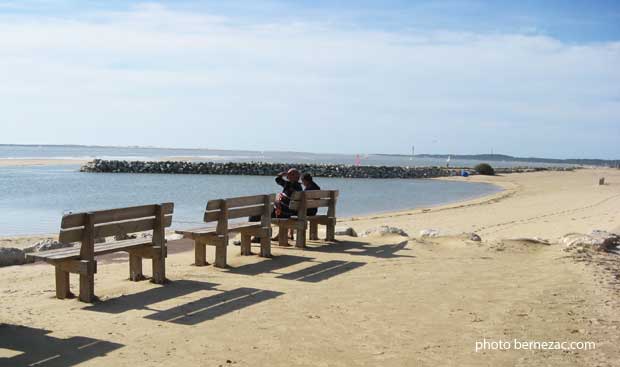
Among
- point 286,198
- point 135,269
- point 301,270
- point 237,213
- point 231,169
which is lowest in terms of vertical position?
point 231,169

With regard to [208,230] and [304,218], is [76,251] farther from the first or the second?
[304,218]

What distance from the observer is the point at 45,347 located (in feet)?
18.0

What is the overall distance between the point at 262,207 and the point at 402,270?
8.32ft

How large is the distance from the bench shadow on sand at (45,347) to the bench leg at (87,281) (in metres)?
1.06

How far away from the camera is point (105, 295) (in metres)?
7.48

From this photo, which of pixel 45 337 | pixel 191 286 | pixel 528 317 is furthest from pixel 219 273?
pixel 528 317

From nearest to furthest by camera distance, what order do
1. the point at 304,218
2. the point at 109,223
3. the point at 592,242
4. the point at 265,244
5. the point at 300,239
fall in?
the point at 109,223, the point at 265,244, the point at 592,242, the point at 304,218, the point at 300,239

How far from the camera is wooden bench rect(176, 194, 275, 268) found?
928 cm

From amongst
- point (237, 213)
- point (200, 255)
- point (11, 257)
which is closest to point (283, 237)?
point (237, 213)

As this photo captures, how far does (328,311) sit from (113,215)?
2758mm

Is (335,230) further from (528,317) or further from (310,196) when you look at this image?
(528,317)

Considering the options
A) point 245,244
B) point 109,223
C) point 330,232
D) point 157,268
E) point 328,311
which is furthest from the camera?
point 330,232

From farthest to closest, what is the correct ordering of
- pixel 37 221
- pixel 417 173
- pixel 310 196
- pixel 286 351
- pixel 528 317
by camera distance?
1. pixel 417 173
2. pixel 37 221
3. pixel 310 196
4. pixel 528 317
5. pixel 286 351

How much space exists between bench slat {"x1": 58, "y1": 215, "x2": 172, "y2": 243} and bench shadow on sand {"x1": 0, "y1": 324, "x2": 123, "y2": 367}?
117 centimetres
